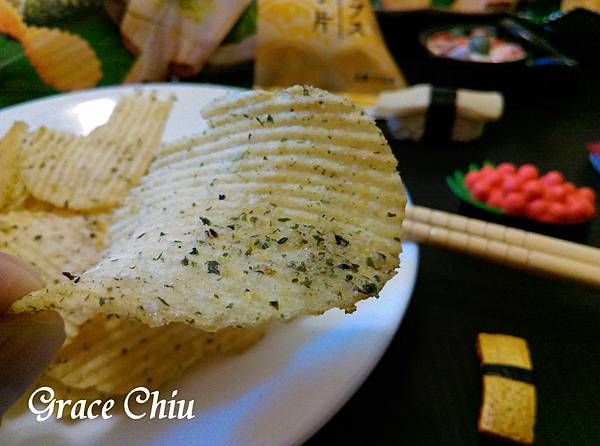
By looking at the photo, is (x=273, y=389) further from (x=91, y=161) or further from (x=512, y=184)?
(x=512, y=184)

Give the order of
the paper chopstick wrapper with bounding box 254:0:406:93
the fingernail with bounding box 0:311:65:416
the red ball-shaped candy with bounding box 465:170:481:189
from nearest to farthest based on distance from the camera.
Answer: the fingernail with bounding box 0:311:65:416
the red ball-shaped candy with bounding box 465:170:481:189
the paper chopstick wrapper with bounding box 254:0:406:93

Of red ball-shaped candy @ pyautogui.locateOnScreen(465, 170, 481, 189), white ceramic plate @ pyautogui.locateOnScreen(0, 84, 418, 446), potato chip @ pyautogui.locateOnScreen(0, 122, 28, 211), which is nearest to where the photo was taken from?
white ceramic plate @ pyautogui.locateOnScreen(0, 84, 418, 446)

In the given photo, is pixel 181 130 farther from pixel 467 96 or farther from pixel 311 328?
pixel 467 96

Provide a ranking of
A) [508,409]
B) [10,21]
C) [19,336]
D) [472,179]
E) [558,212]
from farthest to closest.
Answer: [10,21] < [472,179] < [558,212] < [508,409] < [19,336]

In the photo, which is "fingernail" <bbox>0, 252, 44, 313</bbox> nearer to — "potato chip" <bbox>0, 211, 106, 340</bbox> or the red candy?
"potato chip" <bbox>0, 211, 106, 340</bbox>

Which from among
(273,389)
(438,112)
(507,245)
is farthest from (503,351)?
(438,112)

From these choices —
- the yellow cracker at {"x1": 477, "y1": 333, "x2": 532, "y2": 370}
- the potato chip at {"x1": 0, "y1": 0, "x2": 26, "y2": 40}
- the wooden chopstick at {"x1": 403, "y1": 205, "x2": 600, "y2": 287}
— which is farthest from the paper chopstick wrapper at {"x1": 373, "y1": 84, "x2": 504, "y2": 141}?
the potato chip at {"x1": 0, "y1": 0, "x2": 26, "y2": 40}

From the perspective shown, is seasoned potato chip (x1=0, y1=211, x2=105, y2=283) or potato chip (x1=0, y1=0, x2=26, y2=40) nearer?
seasoned potato chip (x1=0, y1=211, x2=105, y2=283)

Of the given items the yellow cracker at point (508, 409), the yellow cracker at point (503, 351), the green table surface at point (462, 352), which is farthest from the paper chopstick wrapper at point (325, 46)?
the yellow cracker at point (508, 409)
